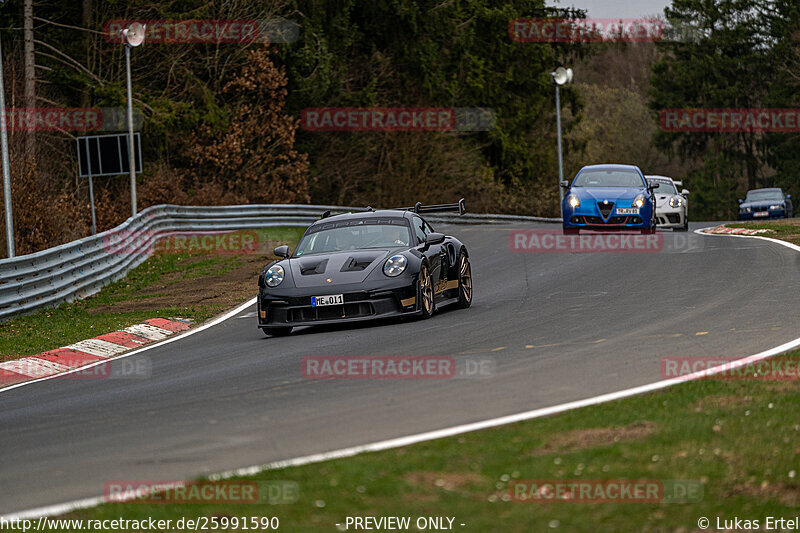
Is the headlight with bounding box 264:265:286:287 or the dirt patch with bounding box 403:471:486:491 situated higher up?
the headlight with bounding box 264:265:286:287

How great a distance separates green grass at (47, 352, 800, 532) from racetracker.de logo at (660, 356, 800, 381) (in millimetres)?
1171

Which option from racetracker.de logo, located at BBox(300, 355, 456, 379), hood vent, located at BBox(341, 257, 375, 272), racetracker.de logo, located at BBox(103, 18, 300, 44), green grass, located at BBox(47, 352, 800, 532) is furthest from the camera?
racetracker.de logo, located at BBox(103, 18, 300, 44)

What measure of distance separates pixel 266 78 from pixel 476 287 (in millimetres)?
27382

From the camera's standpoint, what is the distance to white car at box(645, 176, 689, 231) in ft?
94.8

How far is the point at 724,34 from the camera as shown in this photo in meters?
71.4

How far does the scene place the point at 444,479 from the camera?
584 cm

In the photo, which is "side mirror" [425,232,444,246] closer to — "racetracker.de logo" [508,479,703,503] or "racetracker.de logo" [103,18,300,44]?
"racetracker.de logo" [508,479,703,503]

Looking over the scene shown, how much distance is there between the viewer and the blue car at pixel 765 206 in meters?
44.0

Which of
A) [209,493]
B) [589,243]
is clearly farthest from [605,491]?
[589,243]

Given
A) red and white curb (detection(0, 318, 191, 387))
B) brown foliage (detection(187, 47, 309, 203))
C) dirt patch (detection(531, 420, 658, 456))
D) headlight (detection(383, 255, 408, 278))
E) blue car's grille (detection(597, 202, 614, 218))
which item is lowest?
red and white curb (detection(0, 318, 191, 387))

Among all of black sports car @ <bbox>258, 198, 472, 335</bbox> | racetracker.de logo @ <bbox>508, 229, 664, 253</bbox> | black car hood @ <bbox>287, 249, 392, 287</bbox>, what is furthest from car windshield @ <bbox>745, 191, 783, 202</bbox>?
black car hood @ <bbox>287, 249, 392, 287</bbox>

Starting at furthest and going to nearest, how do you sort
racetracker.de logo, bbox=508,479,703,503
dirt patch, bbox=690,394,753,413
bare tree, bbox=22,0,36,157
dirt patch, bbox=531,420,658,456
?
bare tree, bbox=22,0,36,157
dirt patch, bbox=690,394,753,413
dirt patch, bbox=531,420,658,456
racetracker.de logo, bbox=508,479,703,503

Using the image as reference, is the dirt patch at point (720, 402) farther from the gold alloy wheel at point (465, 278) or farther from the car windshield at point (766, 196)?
the car windshield at point (766, 196)

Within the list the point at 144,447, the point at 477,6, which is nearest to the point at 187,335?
the point at 144,447
